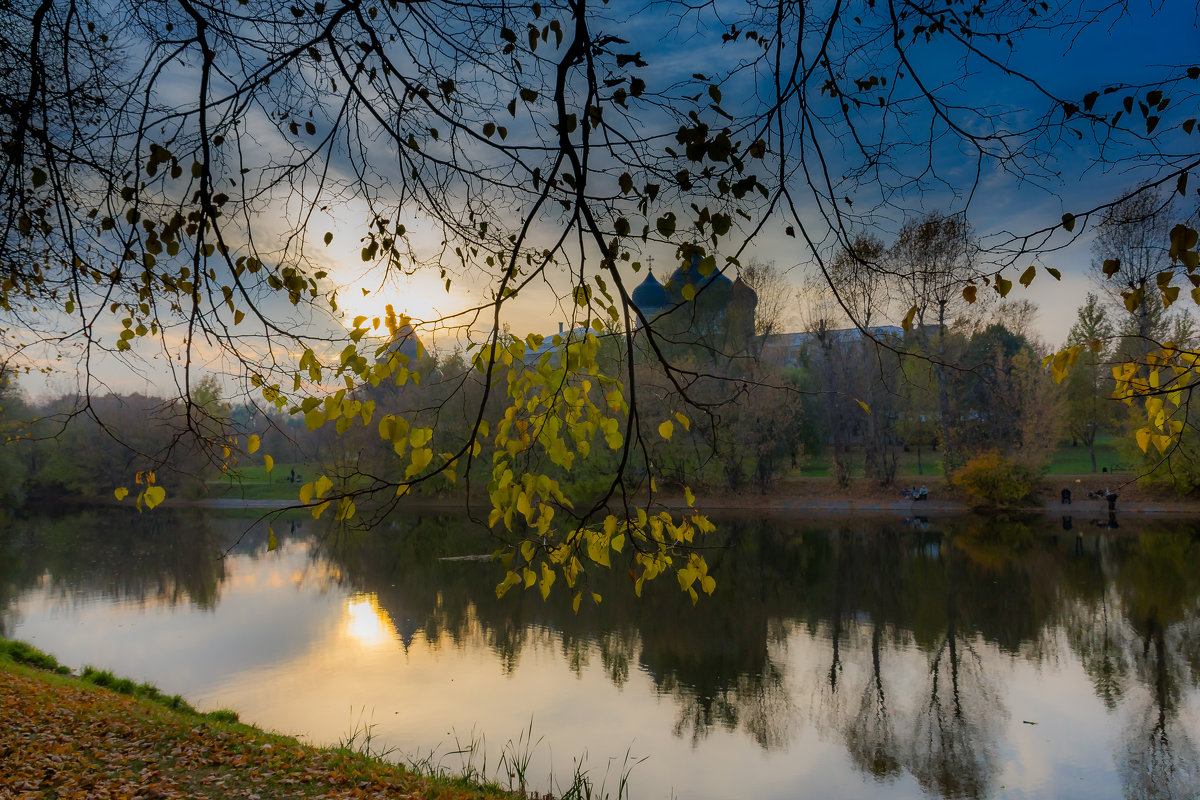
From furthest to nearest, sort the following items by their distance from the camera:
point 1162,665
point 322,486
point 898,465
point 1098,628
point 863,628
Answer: point 898,465 < point 863,628 < point 1098,628 < point 1162,665 < point 322,486

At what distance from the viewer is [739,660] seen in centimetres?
1162

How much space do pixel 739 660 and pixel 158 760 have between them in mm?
8005

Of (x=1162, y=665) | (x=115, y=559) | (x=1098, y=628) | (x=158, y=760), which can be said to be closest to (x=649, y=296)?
(x=115, y=559)

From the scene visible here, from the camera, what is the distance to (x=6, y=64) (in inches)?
183

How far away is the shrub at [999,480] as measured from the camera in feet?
85.5

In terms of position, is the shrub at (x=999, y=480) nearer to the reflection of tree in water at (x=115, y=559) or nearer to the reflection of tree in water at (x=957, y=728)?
the reflection of tree in water at (x=957, y=728)

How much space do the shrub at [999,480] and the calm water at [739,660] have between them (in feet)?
16.9

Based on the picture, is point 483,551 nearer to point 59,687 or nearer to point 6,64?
point 59,687

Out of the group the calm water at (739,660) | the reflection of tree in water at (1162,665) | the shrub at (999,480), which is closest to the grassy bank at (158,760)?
the calm water at (739,660)

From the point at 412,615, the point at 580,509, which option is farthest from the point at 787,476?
the point at 412,615

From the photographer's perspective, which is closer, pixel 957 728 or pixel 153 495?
pixel 153 495

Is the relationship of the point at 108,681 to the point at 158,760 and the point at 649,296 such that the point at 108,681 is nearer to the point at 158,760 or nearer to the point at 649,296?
the point at 158,760

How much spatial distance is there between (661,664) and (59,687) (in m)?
7.47

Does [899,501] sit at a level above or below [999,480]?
below
